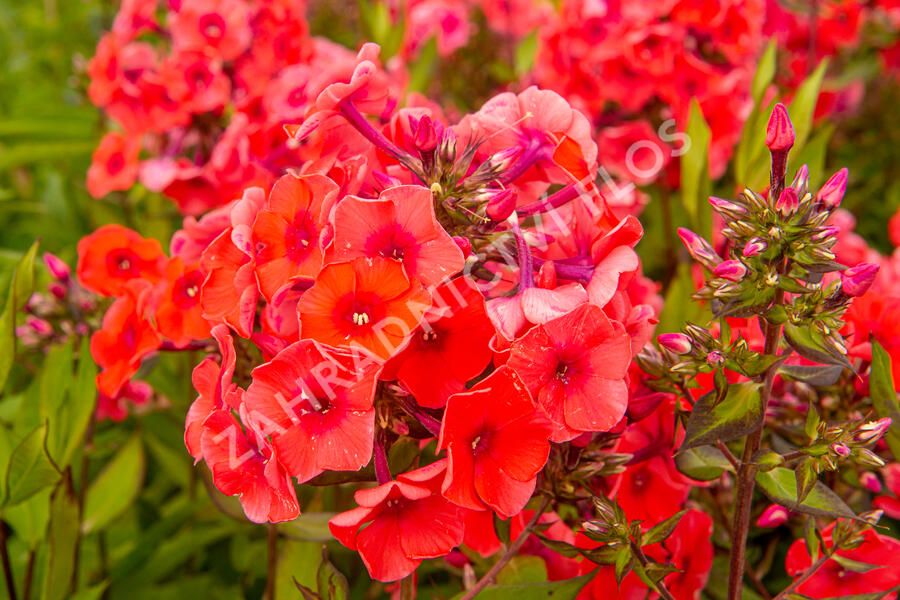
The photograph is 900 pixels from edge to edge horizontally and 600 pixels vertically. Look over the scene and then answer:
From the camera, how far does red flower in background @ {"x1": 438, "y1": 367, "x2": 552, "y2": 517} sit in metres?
0.60

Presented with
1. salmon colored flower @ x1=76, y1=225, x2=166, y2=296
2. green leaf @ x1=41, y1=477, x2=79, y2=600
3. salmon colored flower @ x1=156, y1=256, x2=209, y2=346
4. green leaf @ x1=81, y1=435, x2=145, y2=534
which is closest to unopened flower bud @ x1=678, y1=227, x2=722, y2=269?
salmon colored flower @ x1=156, y1=256, x2=209, y2=346

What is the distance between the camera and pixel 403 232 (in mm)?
636

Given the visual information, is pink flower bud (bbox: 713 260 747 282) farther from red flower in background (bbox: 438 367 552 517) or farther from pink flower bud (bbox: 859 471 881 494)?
pink flower bud (bbox: 859 471 881 494)

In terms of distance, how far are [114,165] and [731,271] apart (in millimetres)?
1293

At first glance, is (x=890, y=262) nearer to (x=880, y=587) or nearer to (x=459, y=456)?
(x=880, y=587)

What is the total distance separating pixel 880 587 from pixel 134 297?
93cm

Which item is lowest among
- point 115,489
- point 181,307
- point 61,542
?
point 115,489

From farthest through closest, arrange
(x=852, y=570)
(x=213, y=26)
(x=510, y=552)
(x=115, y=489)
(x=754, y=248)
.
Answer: (x=213, y=26) → (x=115, y=489) → (x=852, y=570) → (x=510, y=552) → (x=754, y=248)

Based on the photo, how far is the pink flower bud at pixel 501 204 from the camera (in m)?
0.65

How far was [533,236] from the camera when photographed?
69 cm

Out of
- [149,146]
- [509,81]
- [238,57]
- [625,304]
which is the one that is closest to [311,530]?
[625,304]

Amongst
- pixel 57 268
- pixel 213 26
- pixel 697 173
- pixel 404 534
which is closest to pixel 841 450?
pixel 404 534

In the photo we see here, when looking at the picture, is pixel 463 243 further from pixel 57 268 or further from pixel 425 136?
pixel 57 268

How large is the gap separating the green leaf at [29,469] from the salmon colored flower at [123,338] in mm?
100
